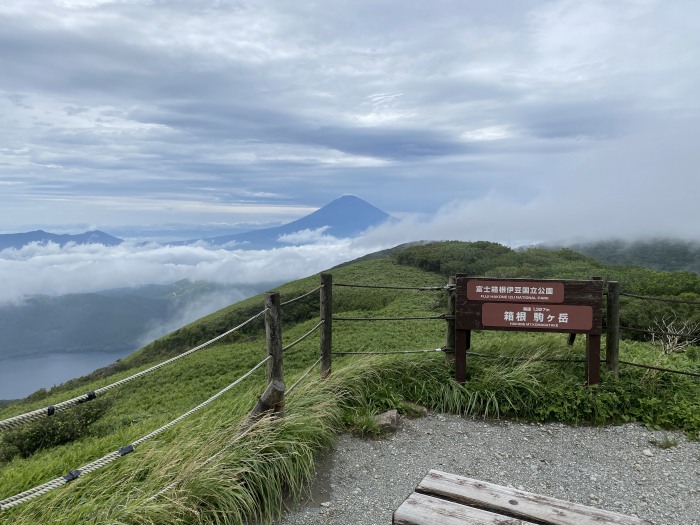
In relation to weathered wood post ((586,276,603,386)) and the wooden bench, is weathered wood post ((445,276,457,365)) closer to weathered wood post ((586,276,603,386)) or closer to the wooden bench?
weathered wood post ((586,276,603,386))

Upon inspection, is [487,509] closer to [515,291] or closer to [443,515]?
[443,515]

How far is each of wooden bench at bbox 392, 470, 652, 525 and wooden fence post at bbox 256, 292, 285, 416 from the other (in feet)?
7.70

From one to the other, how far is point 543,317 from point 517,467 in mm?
2022

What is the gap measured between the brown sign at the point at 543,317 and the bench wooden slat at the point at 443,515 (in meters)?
4.09

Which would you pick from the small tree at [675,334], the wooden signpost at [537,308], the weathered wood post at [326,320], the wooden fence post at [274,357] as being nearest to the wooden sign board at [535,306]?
the wooden signpost at [537,308]

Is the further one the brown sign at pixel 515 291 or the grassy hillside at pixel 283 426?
the brown sign at pixel 515 291

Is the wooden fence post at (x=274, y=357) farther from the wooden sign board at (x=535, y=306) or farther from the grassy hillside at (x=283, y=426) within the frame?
the wooden sign board at (x=535, y=306)

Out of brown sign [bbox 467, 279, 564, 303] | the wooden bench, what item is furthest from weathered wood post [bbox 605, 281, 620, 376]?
the wooden bench

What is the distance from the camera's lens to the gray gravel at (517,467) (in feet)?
13.2

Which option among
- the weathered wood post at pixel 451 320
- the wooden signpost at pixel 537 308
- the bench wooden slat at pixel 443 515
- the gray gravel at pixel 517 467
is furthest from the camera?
the weathered wood post at pixel 451 320

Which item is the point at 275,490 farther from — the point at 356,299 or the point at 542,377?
the point at 356,299

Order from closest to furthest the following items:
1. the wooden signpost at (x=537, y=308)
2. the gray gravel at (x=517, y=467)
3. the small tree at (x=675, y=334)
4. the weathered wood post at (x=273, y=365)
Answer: the gray gravel at (x=517, y=467)
the weathered wood post at (x=273, y=365)
the wooden signpost at (x=537, y=308)
the small tree at (x=675, y=334)

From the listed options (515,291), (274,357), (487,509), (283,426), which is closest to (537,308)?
(515,291)

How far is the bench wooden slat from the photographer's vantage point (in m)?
2.20
